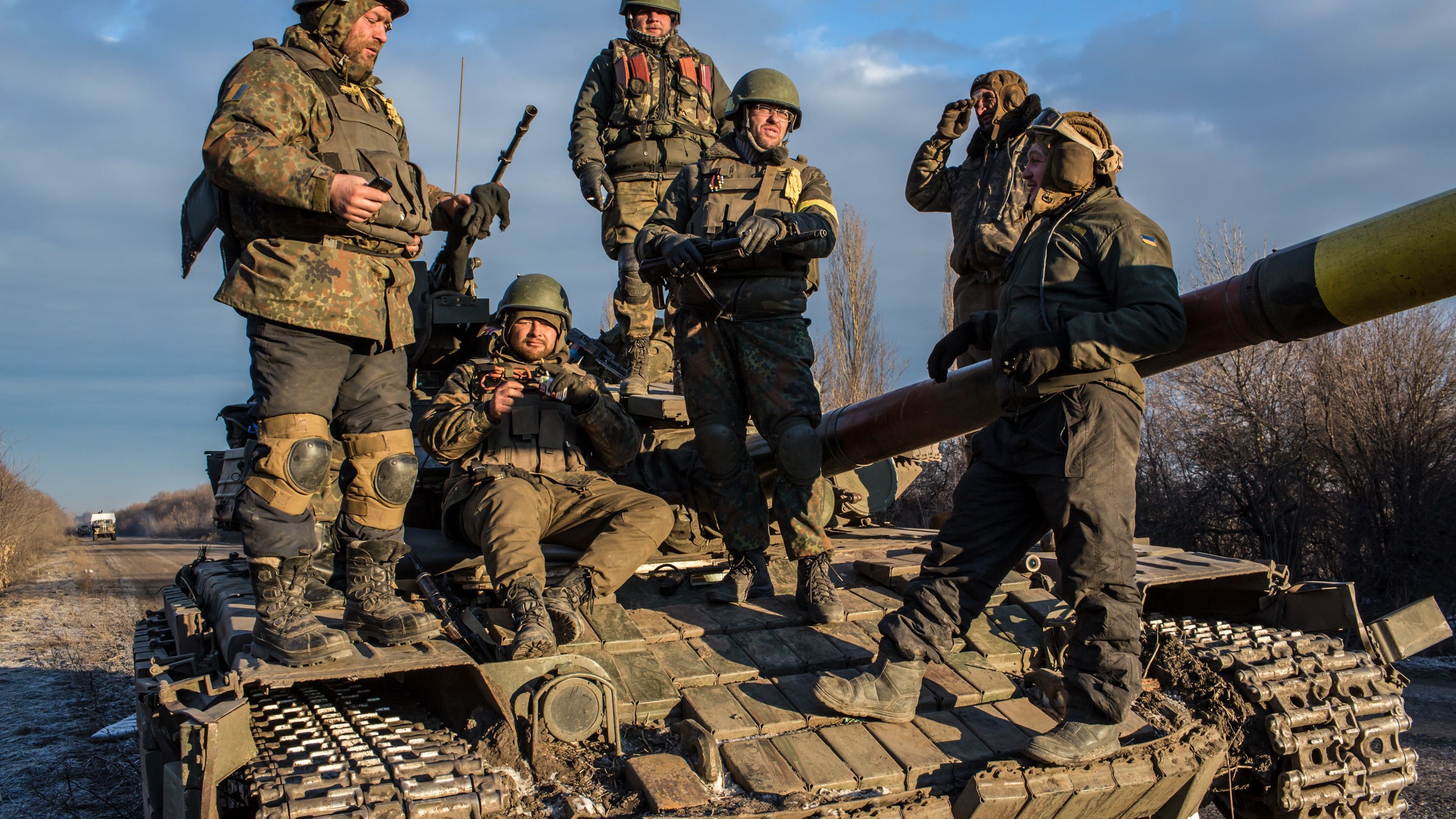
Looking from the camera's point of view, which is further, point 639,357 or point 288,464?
point 639,357

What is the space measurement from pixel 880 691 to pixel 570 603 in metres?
1.26

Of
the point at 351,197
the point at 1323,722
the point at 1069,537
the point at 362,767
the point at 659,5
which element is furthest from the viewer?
the point at 659,5

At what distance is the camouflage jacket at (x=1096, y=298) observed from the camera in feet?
12.2

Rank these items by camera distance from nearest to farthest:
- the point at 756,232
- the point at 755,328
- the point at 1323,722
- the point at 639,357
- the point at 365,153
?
the point at 365,153
the point at 1323,722
the point at 756,232
the point at 755,328
the point at 639,357

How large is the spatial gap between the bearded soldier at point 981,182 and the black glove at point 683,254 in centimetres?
186

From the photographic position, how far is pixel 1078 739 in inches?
145

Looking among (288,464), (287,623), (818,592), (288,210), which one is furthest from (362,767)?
(818,592)

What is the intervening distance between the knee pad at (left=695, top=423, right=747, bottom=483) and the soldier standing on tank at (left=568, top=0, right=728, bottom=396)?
355 centimetres

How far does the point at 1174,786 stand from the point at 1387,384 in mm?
11767

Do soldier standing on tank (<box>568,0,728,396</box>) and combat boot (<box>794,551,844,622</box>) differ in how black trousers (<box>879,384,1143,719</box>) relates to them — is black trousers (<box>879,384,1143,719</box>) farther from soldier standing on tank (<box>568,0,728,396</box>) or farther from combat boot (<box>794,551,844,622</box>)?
soldier standing on tank (<box>568,0,728,396</box>)

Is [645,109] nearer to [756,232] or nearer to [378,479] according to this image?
[756,232]

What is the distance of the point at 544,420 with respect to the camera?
210 inches

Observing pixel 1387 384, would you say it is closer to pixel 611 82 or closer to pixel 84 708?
pixel 611 82

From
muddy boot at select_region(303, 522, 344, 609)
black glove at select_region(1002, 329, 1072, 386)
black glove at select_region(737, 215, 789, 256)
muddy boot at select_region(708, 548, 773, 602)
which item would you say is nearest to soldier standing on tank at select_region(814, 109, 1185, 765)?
black glove at select_region(1002, 329, 1072, 386)
